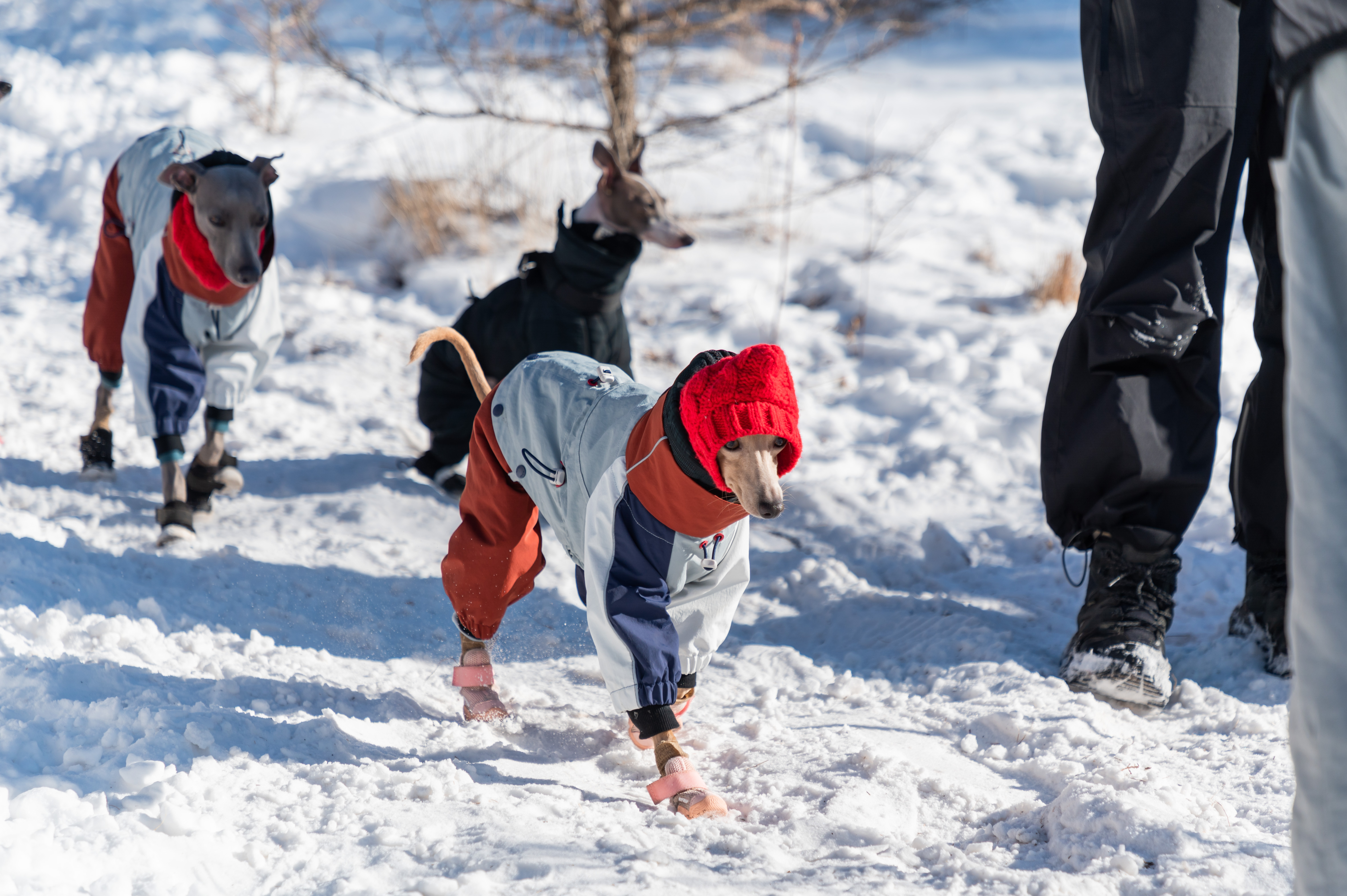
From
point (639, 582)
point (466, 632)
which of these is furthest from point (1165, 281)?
point (466, 632)

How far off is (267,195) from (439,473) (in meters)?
1.19

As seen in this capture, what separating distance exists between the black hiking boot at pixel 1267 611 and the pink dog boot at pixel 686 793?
5.05 feet

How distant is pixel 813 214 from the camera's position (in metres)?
7.75

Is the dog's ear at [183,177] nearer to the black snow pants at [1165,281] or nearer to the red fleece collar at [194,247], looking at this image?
the red fleece collar at [194,247]

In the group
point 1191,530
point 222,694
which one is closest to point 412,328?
point 222,694

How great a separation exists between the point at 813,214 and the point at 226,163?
5057mm

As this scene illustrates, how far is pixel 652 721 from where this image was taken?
2.16 metres

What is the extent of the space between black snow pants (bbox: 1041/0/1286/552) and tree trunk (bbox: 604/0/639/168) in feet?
12.1

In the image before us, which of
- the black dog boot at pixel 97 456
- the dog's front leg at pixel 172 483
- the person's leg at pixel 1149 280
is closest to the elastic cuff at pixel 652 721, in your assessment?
the person's leg at pixel 1149 280

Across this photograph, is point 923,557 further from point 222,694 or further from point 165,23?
point 165,23

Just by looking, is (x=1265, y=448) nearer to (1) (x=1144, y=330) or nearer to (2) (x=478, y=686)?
(1) (x=1144, y=330)

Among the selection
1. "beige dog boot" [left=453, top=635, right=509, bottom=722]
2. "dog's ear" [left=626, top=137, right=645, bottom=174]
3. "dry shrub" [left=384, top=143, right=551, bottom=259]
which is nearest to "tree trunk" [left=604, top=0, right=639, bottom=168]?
"dry shrub" [left=384, top=143, right=551, bottom=259]

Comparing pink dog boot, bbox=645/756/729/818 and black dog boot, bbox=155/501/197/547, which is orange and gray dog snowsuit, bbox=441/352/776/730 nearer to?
pink dog boot, bbox=645/756/729/818

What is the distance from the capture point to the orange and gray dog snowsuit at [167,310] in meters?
3.35
